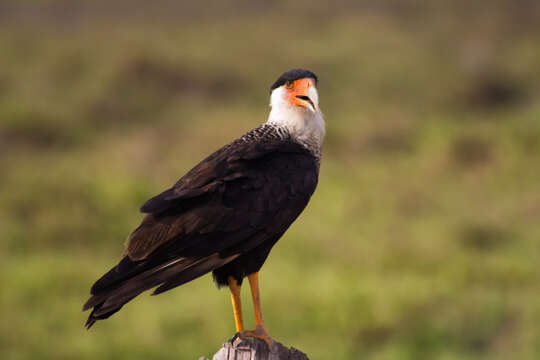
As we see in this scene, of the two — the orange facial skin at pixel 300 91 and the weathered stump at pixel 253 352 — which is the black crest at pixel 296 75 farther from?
the weathered stump at pixel 253 352

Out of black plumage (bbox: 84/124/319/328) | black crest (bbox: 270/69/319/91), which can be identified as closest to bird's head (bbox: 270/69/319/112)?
black crest (bbox: 270/69/319/91)

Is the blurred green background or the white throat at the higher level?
the blurred green background

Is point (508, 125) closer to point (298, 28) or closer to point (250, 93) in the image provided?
point (250, 93)

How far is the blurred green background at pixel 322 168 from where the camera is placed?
25.0 ft

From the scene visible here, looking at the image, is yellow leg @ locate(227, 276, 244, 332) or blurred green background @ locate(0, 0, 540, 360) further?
blurred green background @ locate(0, 0, 540, 360)

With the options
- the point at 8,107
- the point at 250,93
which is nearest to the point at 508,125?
the point at 250,93

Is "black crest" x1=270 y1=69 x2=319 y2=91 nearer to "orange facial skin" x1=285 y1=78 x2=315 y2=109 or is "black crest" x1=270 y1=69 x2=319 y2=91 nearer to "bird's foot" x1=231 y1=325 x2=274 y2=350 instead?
"orange facial skin" x1=285 y1=78 x2=315 y2=109

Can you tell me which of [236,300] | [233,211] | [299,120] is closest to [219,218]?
[233,211]

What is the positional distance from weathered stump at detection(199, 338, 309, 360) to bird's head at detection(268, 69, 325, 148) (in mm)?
1000

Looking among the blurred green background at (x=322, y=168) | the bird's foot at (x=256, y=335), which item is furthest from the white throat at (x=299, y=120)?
the blurred green background at (x=322, y=168)

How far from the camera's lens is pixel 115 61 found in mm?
18078

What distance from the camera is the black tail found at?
109 inches

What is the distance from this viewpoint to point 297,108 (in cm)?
341

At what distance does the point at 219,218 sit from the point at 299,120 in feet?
2.20
